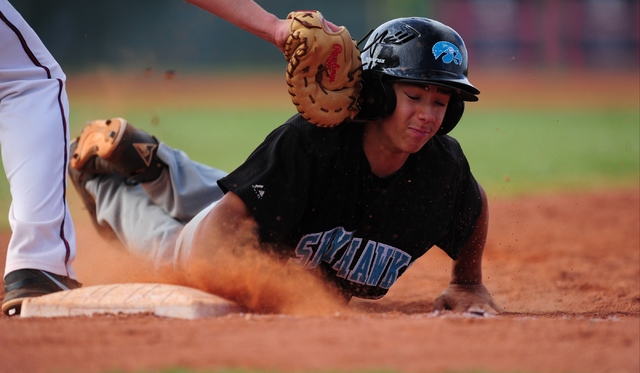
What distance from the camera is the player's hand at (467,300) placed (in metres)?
2.63

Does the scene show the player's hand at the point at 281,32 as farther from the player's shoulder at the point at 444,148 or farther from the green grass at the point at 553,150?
the green grass at the point at 553,150

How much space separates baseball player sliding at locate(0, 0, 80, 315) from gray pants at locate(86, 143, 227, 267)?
969 millimetres

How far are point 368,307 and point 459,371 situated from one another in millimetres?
1826

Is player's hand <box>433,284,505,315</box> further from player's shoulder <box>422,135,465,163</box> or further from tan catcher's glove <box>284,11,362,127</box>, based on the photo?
tan catcher's glove <box>284,11,362,127</box>

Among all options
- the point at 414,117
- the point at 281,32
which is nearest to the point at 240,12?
the point at 281,32

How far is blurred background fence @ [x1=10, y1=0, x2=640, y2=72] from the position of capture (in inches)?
822

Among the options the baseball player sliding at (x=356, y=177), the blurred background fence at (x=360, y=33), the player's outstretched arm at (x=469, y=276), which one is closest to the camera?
the baseball player sliding at (x=356, y=177)

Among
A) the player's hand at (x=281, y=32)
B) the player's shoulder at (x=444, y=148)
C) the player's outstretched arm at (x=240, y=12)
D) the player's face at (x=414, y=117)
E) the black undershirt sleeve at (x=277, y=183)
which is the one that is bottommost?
the black undershirt sleeve at (x=277, y=183)

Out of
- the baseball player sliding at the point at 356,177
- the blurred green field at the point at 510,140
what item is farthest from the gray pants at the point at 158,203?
the blurred green field at the point at 510,140

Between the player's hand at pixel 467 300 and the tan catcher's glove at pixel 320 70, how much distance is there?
38.0 inches

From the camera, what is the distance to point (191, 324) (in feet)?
6.15

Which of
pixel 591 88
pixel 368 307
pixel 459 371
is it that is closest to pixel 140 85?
pixel 591 88

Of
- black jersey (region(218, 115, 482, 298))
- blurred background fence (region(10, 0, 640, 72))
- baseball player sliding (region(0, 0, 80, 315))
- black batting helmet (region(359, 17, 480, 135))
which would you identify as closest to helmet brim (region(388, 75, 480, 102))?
black batting helmet (region(359, 17, 480, 135))

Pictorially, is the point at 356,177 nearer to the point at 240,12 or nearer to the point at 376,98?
the point at 376,98
